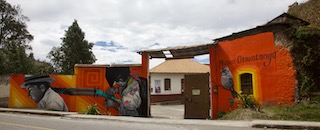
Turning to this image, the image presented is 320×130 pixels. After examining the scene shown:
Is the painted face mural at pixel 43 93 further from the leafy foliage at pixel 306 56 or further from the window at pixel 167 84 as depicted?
the leafy foliage at pixel 306 56

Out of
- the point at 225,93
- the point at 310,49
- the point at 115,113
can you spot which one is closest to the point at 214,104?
the point at 225,93

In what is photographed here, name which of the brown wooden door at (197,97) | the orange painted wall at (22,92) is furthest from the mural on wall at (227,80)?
the orange painted wall at (22,92)

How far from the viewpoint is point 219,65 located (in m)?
13.8

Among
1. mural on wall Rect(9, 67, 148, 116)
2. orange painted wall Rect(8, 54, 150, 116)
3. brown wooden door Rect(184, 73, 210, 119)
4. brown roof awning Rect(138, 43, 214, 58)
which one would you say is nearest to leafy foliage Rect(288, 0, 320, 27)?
brown roof awning Rect(138, 43, 214, 58)

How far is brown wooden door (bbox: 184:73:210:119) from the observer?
14.3 metres

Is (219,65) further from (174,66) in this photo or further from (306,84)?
(174,66)

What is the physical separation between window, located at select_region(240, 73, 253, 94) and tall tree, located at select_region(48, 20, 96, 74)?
1023 inches

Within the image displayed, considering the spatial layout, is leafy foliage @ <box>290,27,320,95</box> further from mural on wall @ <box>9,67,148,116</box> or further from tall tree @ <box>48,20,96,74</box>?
tall tree @ <box>48,20,96,74</box>

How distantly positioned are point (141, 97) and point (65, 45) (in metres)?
22.1

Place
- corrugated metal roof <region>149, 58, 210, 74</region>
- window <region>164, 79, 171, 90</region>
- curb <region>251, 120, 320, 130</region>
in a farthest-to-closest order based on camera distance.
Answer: corrugated metal roof <region>149, 58, 210, 74</region>
window <region>164, 79, 171, 90</region>
curb <region>251, 120, 320, 130</region>

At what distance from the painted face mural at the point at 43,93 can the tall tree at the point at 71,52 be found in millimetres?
14815

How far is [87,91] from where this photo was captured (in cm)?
1736

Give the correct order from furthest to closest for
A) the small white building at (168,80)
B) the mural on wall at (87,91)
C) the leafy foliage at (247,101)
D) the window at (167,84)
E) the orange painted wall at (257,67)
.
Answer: the window at (167,84)
the small white building at (168,80)
the mural on wall at (87,91)
the leafy foliage at (247,101)
the orange painted wall at (257,67)

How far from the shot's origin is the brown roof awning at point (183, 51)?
14.2 m
